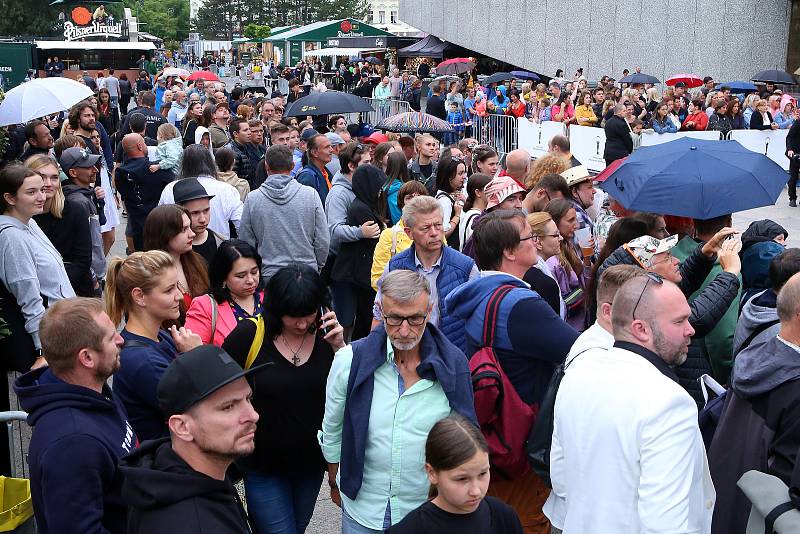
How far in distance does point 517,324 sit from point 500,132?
757 inches

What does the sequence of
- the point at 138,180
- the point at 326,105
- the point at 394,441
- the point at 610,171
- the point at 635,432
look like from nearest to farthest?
1. the point at 635,432
2. the point at 394,441
3. the point at 610,171
4. the point at 138,180
5. the point at 326,105

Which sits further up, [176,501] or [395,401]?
[176,501]

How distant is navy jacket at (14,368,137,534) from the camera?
11.0ft

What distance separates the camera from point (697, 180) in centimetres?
620

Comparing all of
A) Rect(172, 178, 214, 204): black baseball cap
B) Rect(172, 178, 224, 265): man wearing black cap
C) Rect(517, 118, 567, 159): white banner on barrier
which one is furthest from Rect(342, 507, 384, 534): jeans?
Rect(517, 118, 567, 159): white banner on barrier

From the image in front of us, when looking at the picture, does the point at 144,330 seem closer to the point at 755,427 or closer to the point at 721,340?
the point at 755,427

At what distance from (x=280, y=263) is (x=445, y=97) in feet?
68.1

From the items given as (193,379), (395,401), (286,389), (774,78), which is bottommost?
(774,78)

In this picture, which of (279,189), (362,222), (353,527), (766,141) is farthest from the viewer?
(766,141)

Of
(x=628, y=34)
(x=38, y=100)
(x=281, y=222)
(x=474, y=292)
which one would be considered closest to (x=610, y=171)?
(x=281, y=222)

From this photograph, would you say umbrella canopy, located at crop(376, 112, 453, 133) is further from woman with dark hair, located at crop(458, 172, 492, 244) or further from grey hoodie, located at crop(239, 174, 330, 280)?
grey hoodie, located at crop(239, 174, 330, 280)

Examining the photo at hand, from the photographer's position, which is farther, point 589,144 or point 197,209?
point 589,144

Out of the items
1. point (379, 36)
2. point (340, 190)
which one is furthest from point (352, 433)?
point (379, 36)

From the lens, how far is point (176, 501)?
9.62ft
